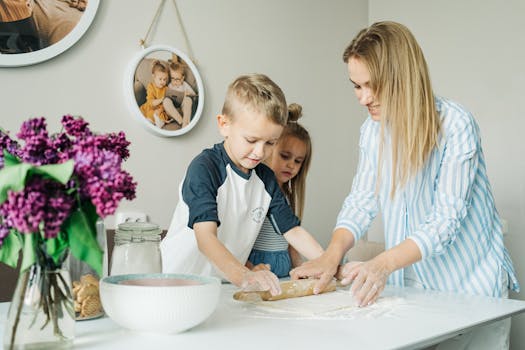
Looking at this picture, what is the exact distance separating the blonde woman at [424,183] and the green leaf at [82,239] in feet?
2.22

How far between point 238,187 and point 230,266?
1.18 feet

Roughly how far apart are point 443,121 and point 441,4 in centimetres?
168

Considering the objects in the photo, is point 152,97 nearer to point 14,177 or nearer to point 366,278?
point 366,278

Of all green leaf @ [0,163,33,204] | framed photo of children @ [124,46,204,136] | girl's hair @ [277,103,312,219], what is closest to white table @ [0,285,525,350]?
green leaf @ [0,163,33,204]

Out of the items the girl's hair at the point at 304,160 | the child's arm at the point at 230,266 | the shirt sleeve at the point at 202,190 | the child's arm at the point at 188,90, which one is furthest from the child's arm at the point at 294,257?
the child's arm at the point at 188,90

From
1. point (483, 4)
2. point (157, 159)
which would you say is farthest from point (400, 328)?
point (483, 4)

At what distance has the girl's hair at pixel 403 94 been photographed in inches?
54.4

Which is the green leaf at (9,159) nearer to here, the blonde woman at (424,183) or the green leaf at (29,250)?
the green leaf at (29,250)

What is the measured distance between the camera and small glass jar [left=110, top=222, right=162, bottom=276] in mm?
965

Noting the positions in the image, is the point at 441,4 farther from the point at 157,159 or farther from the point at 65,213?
the point at 65,213

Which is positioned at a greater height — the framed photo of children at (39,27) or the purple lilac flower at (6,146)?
the framed photo of children at (39,27)

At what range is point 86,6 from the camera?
195 centimetres

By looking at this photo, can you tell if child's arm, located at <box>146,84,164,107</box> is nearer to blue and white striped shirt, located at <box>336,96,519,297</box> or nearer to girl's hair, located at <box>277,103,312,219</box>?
girl's hair, located at <box>277,103,312,219</box>

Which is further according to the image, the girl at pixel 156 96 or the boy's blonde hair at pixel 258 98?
the girl at pixel 156 96
